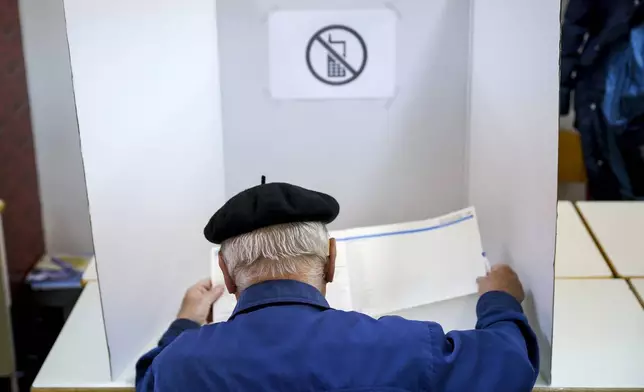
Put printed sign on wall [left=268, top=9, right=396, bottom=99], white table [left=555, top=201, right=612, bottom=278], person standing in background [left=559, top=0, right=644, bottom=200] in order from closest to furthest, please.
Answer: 1. printed sign on wall [left=268, top=9, right=396, bottom=99]
2. white table [left=555, top=201, right=612, bottom=278]
3. person standing in background [left=559, top=0, right=644, bottom=200]

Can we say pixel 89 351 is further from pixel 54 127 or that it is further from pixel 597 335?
pixel 54 127

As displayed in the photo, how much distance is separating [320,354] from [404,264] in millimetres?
599

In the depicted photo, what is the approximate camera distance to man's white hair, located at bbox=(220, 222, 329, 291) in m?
1.08

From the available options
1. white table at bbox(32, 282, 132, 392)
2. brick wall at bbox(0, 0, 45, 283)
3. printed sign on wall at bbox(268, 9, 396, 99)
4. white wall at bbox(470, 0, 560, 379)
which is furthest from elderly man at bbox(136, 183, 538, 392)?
brick wall at bbox(0, 0, 45, 283)

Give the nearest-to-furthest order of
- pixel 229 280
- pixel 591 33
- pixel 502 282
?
pixel 229 280 → pixel 502 282 → pixel 591 33

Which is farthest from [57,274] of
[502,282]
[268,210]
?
[268,210]

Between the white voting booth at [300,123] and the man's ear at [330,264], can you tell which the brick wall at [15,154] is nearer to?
the white voting booth at [300,123]

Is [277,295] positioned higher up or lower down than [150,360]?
higher up

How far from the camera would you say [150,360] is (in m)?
1.20

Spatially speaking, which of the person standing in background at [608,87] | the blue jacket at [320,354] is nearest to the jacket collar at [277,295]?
the blue jacket at [320,354]

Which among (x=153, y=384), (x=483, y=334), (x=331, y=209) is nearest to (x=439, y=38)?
(x=331, y=209)

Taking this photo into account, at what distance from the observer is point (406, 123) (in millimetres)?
1645

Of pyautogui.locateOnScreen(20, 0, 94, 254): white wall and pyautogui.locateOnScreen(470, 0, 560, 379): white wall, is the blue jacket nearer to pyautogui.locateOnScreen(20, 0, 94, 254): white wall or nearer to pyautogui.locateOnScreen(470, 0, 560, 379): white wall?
pyautogui.locateOnScreen(470, 0, 560, 379): white wall

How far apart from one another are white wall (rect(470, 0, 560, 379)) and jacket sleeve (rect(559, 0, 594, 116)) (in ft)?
5.47
